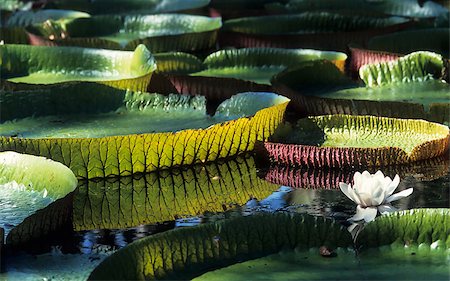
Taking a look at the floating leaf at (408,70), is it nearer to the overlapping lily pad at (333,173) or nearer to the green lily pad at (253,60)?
the green lily pad at (253,60)

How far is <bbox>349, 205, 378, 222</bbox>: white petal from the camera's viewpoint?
109 inches

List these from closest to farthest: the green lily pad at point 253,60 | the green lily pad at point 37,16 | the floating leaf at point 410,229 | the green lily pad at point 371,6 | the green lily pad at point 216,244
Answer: the green lily pad at point 216,244
the floating leaf at point 410,229
the green lily pad at point 253,60
the green lily pad at point 37,16
the green lily pad at point 371,6

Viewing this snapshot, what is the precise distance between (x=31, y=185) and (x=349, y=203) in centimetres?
89

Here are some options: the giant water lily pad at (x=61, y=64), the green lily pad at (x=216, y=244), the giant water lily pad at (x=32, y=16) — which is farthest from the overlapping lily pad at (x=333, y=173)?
the giant water lily pad at (x=32, y=16)

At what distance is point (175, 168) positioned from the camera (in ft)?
11.5

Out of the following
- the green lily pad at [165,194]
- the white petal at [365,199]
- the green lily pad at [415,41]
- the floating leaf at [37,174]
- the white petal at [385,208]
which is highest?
the green lily pad at [415,41]

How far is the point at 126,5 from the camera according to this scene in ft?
25.8

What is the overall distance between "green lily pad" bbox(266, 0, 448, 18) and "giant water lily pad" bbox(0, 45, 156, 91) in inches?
109

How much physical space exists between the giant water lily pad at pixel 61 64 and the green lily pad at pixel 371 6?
2.76 metres

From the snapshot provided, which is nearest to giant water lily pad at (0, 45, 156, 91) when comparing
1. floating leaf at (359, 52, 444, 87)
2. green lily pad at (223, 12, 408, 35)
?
floating leaf at (359, 52, 444, 87)

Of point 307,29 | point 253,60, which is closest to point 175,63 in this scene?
point 253,60

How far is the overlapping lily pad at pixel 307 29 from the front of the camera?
588 cm

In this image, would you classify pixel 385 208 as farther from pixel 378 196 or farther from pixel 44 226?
pixel 44 226

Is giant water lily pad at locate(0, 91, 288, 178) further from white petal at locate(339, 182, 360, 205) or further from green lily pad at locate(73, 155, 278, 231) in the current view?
white petal at locate(339, 182, 360, 205)
